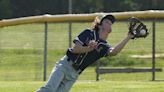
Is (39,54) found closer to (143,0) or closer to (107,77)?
(107,77)

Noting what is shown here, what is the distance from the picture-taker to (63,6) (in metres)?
37.8

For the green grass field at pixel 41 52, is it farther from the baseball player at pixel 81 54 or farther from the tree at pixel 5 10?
→ the tree at pixel 5 10

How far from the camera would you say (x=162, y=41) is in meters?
20.1

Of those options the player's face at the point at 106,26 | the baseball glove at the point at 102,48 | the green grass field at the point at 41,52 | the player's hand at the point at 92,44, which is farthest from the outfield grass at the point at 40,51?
the player's hand at the point at 92,44

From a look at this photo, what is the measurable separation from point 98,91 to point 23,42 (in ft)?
33.7

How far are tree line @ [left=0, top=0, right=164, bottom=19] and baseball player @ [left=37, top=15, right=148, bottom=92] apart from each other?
27.1 meters

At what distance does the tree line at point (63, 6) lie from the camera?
120 feet

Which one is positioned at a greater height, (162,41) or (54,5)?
(54,5)

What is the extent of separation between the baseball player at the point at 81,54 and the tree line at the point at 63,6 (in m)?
27.1

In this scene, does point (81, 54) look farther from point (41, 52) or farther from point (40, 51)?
point (40, 51)

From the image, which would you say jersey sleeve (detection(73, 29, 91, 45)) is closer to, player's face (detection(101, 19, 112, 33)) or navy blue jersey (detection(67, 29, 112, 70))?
navy blue jersey (detection(67, 29, 112, 70))

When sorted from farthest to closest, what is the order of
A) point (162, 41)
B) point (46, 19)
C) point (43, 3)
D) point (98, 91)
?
1. point (43, 3)
2. point (162, 41)
3. point (46, 19)
4. point (98, 91)

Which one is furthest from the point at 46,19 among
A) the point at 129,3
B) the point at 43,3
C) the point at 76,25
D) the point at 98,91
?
the point at 129,3

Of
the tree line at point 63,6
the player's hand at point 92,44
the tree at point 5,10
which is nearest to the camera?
the player's hand at point 92,44
